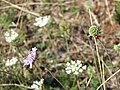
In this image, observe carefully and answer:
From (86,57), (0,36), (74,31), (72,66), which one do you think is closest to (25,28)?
(0,36)

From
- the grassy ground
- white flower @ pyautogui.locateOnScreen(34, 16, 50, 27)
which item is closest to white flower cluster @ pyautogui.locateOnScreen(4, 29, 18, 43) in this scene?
the grassy ground

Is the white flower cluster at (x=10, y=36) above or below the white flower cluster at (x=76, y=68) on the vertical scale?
above

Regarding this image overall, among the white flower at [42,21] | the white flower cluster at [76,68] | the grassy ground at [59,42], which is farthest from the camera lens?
the white flower at [42,21]

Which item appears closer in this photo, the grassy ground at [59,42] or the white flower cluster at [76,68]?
the white flower cluster at [76,68]

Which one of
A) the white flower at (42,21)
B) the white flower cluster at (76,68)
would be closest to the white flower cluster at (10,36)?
the white flower at (42,21)

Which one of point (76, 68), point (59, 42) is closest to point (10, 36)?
point (59, 42)

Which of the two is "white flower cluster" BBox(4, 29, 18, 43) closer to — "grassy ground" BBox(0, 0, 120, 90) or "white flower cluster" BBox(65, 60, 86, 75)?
"grassy ground" BBox(0, 0, 120, 90)

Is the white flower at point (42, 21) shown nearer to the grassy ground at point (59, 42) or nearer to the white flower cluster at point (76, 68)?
the grassy ground at point (59, 42)

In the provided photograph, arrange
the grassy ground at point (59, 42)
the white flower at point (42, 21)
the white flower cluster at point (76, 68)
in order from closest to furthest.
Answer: the white flower cluster at point (76, 68) → the grassy ground at point (59, 42) → the white flower at point (42, 21)

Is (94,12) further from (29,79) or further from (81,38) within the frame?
(29,79)
